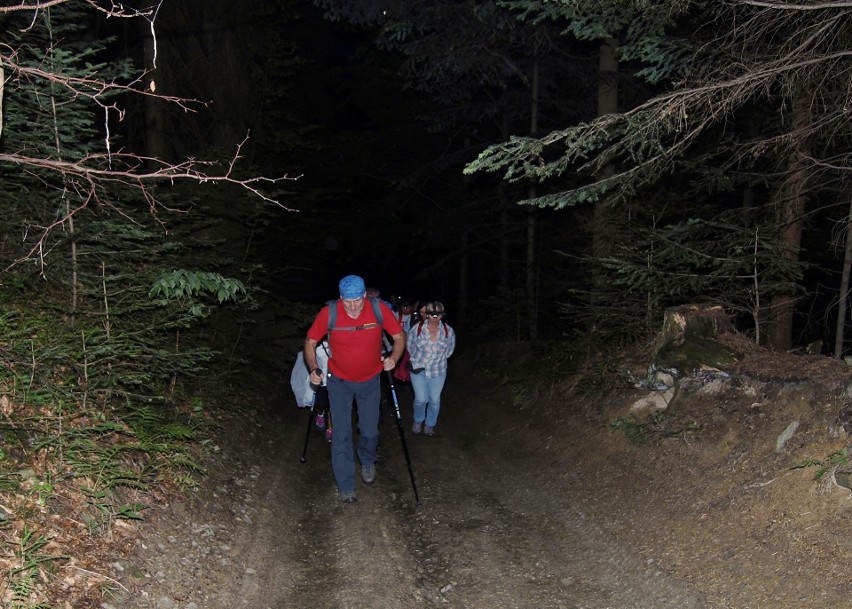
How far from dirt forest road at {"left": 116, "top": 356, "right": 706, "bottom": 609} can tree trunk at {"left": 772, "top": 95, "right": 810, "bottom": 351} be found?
3.75m

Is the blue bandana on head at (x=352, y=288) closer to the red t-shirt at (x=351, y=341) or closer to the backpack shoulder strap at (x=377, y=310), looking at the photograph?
the red t-shirt at (x=351, y=341)

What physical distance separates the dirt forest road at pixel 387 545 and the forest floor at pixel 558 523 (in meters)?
0.02

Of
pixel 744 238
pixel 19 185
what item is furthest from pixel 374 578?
pixel 744 238

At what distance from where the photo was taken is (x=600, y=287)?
9.88m

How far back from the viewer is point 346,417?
6.71 metres

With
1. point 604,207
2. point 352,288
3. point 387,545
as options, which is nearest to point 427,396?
point 352,288

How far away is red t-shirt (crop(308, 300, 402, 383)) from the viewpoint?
651cm

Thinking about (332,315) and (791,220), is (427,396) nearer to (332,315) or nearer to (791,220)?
(332,315)

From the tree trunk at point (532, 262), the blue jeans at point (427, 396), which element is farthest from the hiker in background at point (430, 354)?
the tree trunk at point (532, 262)

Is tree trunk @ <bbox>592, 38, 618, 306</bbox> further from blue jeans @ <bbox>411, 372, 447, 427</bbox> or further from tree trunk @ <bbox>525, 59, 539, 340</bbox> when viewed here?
tree trunk @ <bbox>525, 59, 539, 340</bbox>

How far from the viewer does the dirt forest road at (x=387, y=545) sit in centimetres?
455

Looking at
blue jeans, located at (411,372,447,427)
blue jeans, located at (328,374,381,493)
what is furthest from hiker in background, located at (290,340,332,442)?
blue jeans, located at (411,372,447,427)

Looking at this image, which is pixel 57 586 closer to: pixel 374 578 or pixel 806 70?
pixel 374 578

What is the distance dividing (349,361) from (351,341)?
8.6 inches
